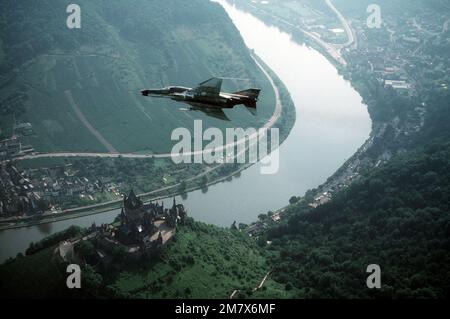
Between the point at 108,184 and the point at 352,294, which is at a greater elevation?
the point at 108,184

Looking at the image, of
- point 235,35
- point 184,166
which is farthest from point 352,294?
point 235,35

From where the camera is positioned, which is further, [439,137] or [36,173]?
[439,137]

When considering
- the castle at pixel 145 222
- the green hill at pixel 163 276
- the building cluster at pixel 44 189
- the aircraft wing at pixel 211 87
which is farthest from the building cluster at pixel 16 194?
the aircraft wing at pixel 211 87

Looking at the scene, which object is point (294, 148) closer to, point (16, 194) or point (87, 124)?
point (87, 124)

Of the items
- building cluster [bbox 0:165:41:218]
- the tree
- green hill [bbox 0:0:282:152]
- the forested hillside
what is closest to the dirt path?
green hill [bbox 0:0:282:152]

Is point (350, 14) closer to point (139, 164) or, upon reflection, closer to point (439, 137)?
point (439, 137)
